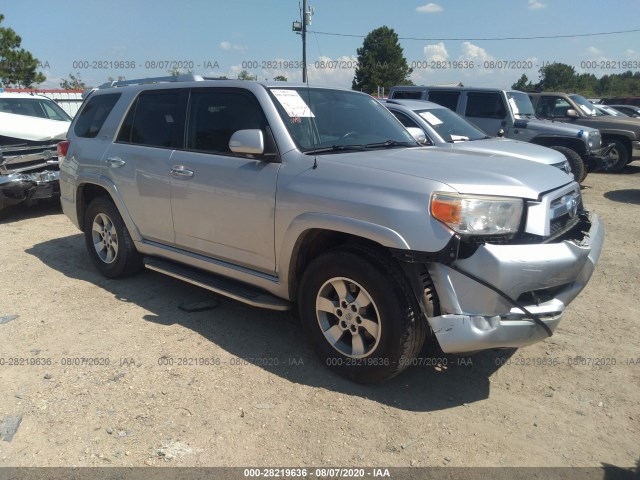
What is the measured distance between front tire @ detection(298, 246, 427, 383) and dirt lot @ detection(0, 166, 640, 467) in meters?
0.21

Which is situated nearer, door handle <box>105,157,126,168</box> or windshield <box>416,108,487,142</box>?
door handle <box>105,157,126,168</box>

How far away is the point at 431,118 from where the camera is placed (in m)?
7.94

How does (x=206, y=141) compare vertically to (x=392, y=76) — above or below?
below

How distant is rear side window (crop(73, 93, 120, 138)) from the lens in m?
5.12

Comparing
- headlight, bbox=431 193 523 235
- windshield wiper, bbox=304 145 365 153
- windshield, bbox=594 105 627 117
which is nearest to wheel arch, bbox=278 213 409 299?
headlight, bbox=431 193 523 235

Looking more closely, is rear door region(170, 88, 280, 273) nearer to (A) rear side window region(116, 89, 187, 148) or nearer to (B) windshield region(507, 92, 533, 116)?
(A) rear side window region(116, 89, 187, 148)

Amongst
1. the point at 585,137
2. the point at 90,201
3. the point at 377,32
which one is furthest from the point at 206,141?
the point at 377,32

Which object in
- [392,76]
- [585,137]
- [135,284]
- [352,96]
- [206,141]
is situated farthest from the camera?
[392,76]

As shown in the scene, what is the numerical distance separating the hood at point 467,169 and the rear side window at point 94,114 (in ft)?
9.49

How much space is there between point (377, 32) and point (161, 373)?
5417cm

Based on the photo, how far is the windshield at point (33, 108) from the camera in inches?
354

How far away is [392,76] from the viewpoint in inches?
1965

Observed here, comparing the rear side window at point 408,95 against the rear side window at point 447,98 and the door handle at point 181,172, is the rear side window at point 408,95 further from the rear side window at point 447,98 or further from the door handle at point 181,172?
the door handle at point 181,172

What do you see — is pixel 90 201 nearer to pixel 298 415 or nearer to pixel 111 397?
pixel 111 397
